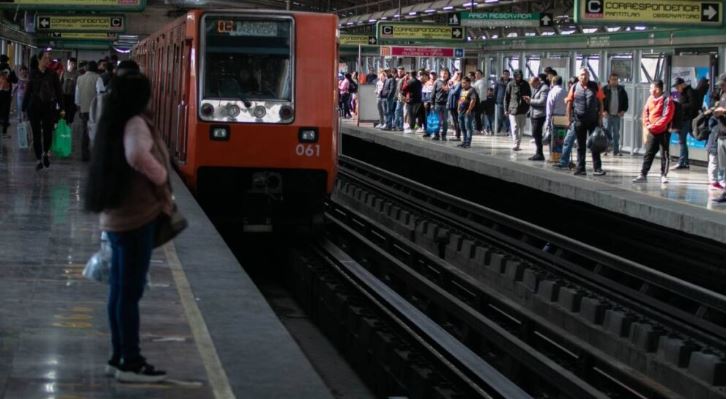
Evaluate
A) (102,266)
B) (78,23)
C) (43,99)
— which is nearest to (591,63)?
(43,99)

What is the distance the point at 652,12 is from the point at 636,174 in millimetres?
2798

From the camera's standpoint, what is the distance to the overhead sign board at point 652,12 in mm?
20125

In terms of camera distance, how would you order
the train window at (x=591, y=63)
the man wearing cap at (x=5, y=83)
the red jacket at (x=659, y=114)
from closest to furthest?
the red jacket at (x=659, y=114) < the man wearing cap at (x=5, y=83) < the train window at (x=591, y=63)

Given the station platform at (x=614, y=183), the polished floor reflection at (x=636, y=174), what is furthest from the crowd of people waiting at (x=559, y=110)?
the station platform at (x=614, y=183)

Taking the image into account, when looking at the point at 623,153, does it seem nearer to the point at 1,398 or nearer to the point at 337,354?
the point at 337,354

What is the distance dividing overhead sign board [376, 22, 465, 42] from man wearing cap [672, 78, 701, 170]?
12.3 m

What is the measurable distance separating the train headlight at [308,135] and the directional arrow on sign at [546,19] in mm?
15874

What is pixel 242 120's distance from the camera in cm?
1540

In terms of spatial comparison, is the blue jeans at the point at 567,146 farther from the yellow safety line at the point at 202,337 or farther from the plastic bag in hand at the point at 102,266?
the plastic bag in hand at the point at 102,266

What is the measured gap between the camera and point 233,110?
15422 mm

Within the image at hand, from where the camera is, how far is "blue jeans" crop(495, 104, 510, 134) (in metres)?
35.5

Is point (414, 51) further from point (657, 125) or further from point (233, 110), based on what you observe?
point (233, 110)

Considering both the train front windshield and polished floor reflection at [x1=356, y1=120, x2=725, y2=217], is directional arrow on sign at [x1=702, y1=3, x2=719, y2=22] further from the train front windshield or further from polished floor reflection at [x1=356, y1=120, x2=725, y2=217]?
the train front windshield

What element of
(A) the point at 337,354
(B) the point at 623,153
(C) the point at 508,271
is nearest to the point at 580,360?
(A) the point at 337,354
